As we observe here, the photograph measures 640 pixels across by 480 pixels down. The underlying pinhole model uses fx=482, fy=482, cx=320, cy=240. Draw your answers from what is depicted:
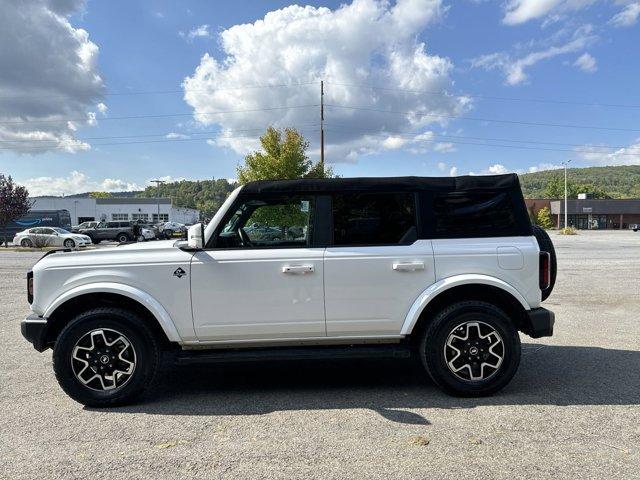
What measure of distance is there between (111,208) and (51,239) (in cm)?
5059

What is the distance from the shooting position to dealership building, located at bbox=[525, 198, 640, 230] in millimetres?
90062


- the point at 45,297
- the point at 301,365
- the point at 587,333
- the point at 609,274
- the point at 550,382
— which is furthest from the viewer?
the point at 609,274

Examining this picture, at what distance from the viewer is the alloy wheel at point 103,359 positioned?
13.3 ft

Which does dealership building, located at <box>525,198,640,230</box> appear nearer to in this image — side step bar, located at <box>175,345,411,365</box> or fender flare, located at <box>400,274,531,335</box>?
fender flare, located at <box>400,274,531,335</box>

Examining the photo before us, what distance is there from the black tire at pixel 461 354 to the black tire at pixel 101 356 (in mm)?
2401

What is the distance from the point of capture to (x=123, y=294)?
4059 millimetres

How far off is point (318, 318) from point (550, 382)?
235 centimetres

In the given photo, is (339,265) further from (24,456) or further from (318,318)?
(24,456)

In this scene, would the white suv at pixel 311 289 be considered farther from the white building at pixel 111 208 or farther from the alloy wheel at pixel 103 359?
the white building at pixel 111 208

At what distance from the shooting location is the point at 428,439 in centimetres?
340

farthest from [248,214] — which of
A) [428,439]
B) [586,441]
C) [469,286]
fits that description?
[586,441]

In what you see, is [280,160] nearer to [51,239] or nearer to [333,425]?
[51,239]

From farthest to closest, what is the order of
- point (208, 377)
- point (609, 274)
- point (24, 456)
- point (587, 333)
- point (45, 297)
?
point (609, 274)
point (587, 333)
point (208, 377)
point (45, 297)
point (24, 456)

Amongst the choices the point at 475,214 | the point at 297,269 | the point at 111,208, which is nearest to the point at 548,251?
the point at 475,214
